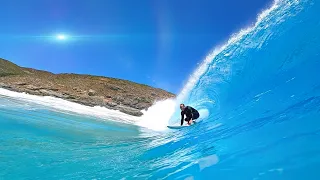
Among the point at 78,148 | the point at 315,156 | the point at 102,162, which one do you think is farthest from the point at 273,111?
the point at 78,148

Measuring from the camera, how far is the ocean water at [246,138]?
6.27 metres

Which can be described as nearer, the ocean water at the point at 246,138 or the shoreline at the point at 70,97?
the ocean water at the point at 246,138

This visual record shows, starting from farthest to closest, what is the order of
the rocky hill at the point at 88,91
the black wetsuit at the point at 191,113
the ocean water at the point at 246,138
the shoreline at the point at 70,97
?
the rocky hill at the point at 88,91
the shoreline at the point at 70,97
the black wetsuit at the point at 191,113
the ocean water at the point at 246,138

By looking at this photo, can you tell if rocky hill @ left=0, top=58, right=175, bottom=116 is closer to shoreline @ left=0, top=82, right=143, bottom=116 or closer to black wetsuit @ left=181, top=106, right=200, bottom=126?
shoreline @ left=0, top=82, right=143, bottom=116

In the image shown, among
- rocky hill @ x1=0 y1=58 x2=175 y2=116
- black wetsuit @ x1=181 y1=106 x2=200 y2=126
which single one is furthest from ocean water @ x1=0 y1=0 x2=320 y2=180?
rocky hill @ x1=0 y1=58 x2=175 y2=116

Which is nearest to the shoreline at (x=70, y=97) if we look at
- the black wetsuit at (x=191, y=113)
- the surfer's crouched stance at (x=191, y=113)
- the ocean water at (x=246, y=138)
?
the surfer's crouched stance at (x=191, y=113)

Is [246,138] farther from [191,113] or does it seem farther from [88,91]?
[88,91]

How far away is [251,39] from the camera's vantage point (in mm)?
13281

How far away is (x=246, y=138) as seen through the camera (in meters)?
7.73

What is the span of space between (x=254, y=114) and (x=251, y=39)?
204 inches

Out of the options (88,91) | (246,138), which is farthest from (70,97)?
(246,138)

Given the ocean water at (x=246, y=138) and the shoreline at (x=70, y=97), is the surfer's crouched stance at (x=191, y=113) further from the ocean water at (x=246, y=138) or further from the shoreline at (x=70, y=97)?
the shoreline at (x=70, y=97)

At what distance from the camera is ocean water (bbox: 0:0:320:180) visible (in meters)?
6.27

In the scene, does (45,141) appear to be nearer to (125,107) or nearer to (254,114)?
(254,114)
